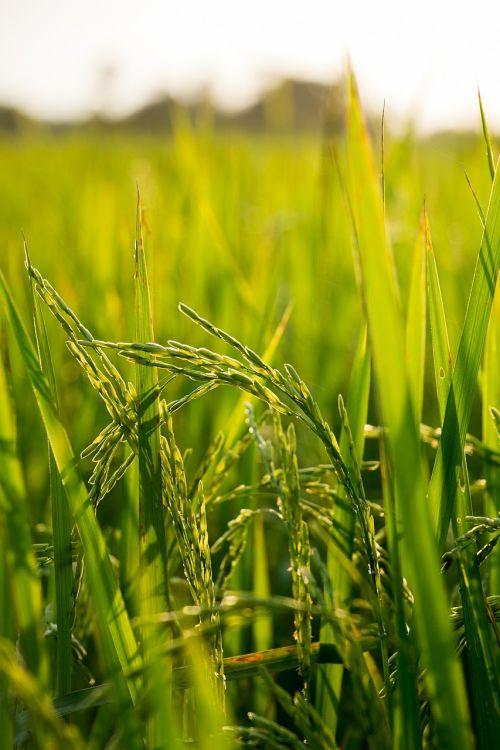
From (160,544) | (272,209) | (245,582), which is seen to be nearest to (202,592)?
(160,544)

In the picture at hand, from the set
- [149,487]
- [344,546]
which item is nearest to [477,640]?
[344,546]

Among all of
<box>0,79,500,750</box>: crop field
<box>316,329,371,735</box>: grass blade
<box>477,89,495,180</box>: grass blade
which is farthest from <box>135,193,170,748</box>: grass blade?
<box>477,89,495,180</box>: grass blade

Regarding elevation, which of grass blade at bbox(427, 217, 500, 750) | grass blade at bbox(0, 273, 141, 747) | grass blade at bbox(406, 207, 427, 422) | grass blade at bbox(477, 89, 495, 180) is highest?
grass blade at bbox(477, 89, 495, 180)

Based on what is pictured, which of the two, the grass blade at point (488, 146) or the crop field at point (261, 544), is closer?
the crop field at point (261, 544)

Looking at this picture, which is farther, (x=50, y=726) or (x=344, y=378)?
(x=344, y=378)

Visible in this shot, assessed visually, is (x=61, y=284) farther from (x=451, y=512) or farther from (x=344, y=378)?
(x=451, y=512)

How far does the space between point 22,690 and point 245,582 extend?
0.39m

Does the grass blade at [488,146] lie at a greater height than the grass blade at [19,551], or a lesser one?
greater

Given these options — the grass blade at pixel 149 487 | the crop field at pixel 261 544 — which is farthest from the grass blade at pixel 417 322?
the grass blade at pixel 149 487

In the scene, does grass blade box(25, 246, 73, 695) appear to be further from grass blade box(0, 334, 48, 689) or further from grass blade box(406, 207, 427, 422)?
grass blade box(406, 207, 427, 422)

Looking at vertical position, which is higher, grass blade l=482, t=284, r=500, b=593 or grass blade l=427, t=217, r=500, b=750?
grass blade l=482, t=284, r=500, b=593

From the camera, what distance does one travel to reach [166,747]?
10.6 inches

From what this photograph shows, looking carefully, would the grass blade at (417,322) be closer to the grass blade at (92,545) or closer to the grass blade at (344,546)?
the grass blade at (344,546)

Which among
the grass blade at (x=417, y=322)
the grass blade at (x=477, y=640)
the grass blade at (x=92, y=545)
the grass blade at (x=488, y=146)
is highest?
the grass blade at (x=488, y=146)
